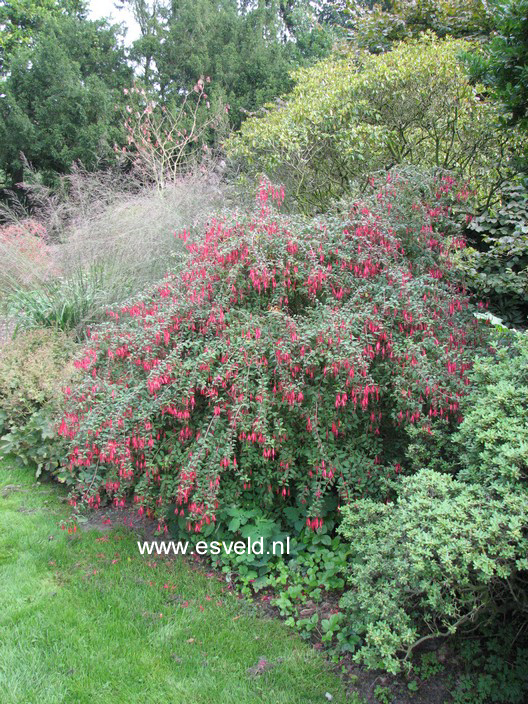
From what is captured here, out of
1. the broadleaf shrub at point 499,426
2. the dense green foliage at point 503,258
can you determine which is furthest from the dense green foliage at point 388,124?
the broadleaf shrub at point 499,426

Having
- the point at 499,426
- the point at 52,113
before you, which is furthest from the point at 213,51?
the point at 499,426

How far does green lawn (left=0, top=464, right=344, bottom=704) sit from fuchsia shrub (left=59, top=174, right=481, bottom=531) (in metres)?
0.40

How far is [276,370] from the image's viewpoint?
2.67 metres

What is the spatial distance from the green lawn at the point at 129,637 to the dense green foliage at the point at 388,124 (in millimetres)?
4008

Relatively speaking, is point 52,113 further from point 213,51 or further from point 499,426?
point 499,426

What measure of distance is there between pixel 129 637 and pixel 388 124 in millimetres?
5190

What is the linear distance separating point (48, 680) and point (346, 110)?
16.8 feet

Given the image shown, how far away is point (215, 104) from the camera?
1106cm

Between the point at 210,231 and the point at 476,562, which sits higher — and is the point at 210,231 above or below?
above

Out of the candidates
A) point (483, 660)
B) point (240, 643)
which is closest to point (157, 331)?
point (240, 643)

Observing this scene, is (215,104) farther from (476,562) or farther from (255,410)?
(476,562)

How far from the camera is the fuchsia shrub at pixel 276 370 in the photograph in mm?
2629

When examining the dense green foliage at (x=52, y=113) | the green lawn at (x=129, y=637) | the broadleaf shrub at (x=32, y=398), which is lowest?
the green lawn at (x=129, y=637)

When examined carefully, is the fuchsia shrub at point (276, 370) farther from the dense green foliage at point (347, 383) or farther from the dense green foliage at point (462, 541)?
the dense green foliage at point (462, 541)
